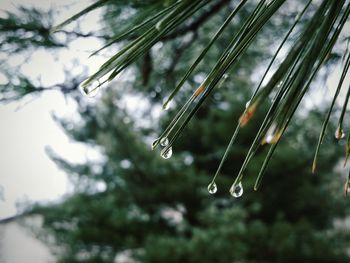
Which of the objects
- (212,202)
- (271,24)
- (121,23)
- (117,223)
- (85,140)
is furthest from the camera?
(85,140)

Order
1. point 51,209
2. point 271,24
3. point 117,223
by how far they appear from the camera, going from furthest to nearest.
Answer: point 51,209 → point 117,223 → point 271,24

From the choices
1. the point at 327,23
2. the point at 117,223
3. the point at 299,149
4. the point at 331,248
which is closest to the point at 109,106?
the point at 117,223

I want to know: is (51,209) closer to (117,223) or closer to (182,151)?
(117,223)

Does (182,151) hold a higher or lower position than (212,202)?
higher

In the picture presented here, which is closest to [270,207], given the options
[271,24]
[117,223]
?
[117,223]

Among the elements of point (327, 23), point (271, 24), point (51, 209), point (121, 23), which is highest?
point (51, 209)

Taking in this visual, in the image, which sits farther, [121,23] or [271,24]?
[271,24]

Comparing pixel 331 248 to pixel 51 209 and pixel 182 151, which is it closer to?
pixel 182 151
